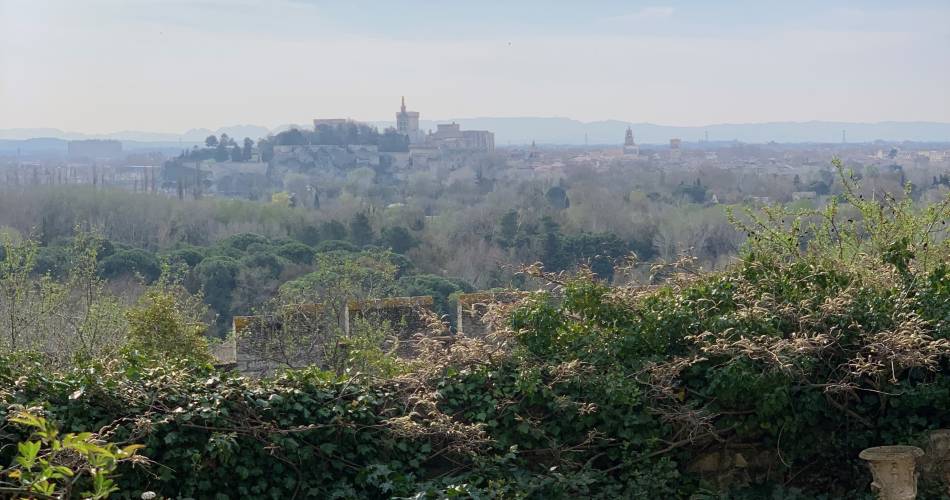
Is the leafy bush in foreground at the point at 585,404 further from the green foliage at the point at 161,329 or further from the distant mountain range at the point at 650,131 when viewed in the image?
the distant mountain range at the point at 650,131

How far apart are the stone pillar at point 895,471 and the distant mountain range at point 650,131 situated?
63.7 metres

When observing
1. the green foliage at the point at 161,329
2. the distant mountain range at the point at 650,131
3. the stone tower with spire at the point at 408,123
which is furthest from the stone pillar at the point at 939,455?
the stone tower with spire at the point at 408,123

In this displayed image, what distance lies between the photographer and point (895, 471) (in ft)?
14.2

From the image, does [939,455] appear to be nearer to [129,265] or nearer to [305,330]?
[305,330]

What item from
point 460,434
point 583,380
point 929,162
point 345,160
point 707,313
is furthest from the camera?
point 345,160

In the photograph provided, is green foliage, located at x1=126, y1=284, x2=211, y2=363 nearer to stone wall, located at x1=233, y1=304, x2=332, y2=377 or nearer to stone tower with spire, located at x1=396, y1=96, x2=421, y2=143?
stone wall, located at x1=233, y1=304, x2=332, y2=377

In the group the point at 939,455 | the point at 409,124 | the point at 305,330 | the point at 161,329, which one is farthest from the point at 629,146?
the point at 939,455

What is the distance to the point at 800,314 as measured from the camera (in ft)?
16.1

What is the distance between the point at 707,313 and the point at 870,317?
82 cm

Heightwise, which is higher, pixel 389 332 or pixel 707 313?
pixel 707 313

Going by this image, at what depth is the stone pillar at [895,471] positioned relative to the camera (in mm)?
4301

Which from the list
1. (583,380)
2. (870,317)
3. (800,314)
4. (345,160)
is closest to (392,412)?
(583,380)

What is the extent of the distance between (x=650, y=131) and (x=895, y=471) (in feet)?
279

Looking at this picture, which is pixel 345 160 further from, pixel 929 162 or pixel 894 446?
pixel 894 446
